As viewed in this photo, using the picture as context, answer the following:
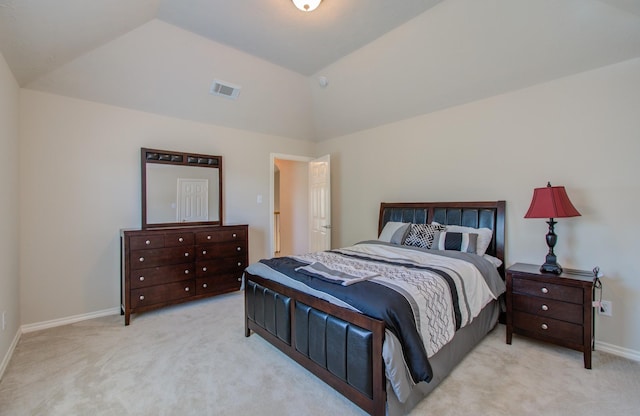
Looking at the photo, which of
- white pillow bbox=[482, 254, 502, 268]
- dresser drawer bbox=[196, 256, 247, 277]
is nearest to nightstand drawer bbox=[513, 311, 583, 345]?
white pillow bbox=[482, 254, 502, 268]

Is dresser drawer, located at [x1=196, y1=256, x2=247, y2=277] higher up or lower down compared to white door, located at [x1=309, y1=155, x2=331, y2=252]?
lower down

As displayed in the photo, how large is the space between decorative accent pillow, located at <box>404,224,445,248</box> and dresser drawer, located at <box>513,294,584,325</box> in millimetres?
919

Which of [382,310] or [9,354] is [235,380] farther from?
[9,354]

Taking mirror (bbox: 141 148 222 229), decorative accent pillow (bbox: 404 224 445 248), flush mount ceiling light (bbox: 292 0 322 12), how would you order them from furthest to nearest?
mirror (bbox: 141 148 222 229) → decorative accent pillow (bbox: 404 224 445 248) → flush mount ceiling light (bbox: 292 0 322 12)

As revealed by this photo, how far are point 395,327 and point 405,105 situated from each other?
298 centimetres

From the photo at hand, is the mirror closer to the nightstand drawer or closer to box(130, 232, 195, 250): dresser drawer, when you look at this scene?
box(130, 232, 195, 250): dresser drawer

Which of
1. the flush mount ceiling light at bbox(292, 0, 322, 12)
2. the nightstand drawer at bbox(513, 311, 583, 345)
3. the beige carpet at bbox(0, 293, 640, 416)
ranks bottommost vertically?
the beige carpet at bbox(0, 293, 640, 416)

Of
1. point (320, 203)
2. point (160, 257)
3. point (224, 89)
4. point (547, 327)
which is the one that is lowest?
point (547, 327)

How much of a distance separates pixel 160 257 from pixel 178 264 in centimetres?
22

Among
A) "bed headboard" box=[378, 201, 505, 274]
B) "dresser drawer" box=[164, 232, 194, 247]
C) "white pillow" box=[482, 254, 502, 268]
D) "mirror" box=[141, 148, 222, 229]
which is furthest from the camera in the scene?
"mirror" box=[141, 148, 222, 229]

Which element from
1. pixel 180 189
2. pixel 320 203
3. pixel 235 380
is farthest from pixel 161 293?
pixel 320 203

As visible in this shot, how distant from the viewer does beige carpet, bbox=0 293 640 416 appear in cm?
173

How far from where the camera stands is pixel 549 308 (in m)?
2.32

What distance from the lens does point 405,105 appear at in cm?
366
